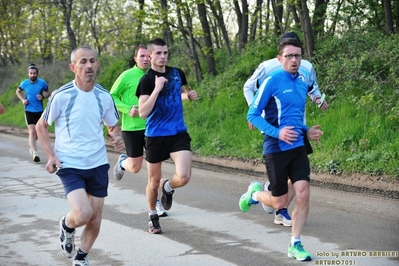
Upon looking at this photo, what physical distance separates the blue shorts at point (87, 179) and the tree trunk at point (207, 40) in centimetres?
1370

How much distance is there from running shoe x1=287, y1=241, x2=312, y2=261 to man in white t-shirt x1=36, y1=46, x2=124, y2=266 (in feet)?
5.62

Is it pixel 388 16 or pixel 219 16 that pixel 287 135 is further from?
pixel 219 16

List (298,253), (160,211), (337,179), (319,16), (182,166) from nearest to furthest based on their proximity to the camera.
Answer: (298,253) → (182,166) → (160,211) → (337,179) → (319,16)

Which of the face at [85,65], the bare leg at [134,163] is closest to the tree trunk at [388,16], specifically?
the bare leg at [134,163]

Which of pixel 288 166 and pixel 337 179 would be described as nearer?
pixel 288 166

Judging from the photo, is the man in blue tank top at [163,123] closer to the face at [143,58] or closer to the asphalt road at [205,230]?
the asphalt road at [205,230]

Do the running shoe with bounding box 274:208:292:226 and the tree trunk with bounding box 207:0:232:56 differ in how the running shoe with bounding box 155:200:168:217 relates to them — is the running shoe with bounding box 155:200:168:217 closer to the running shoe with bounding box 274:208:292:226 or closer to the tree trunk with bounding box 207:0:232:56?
the running shoe with bounding box 274:208:292:226

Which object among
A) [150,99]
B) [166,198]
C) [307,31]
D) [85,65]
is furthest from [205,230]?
[307,31]

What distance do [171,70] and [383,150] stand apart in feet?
12.8

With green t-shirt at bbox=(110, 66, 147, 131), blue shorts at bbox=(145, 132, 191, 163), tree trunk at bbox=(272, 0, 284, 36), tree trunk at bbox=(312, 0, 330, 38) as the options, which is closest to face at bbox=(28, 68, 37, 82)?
tree trunk at bbox=(272, 0, 284, 36)

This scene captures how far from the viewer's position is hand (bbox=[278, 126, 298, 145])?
20.9 feet

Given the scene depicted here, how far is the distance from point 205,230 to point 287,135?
1897 millimetres

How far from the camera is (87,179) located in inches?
242

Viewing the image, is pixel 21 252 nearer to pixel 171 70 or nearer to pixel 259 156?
pixel 171 70
